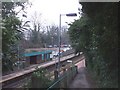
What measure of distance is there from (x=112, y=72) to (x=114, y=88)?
2.33ft

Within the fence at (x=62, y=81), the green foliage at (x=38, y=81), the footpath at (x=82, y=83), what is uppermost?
the green foliage at (x=38, y=81)

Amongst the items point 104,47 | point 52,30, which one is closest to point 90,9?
point 104,47

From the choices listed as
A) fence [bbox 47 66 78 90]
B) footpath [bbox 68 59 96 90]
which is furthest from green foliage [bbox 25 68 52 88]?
footpath [bbox 68 59 96 90]

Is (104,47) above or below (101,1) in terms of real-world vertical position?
below

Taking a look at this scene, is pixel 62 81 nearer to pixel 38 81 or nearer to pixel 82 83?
pixel 38 81

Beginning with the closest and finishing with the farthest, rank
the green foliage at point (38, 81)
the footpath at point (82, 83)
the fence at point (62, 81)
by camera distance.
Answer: the green foliage at point (38, 81) < the fence at point (62, 81) < the footpath at point (82, 83)

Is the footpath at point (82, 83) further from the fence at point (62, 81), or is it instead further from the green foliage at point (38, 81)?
the green foliage at point (38, 81)

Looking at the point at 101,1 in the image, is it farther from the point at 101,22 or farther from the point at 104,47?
the point at 104,47

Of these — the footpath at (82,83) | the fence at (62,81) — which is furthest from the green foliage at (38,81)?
the footpath at (82,83)

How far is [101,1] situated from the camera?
10648mm

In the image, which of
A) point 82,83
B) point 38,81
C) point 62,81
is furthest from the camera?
point 82,83

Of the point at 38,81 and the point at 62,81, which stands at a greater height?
the point at 38,81

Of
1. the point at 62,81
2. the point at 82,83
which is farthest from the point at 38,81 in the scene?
the point at 82,83

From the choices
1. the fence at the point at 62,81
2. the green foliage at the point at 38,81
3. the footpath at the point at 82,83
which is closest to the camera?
the green foliage at the point at 38,81
